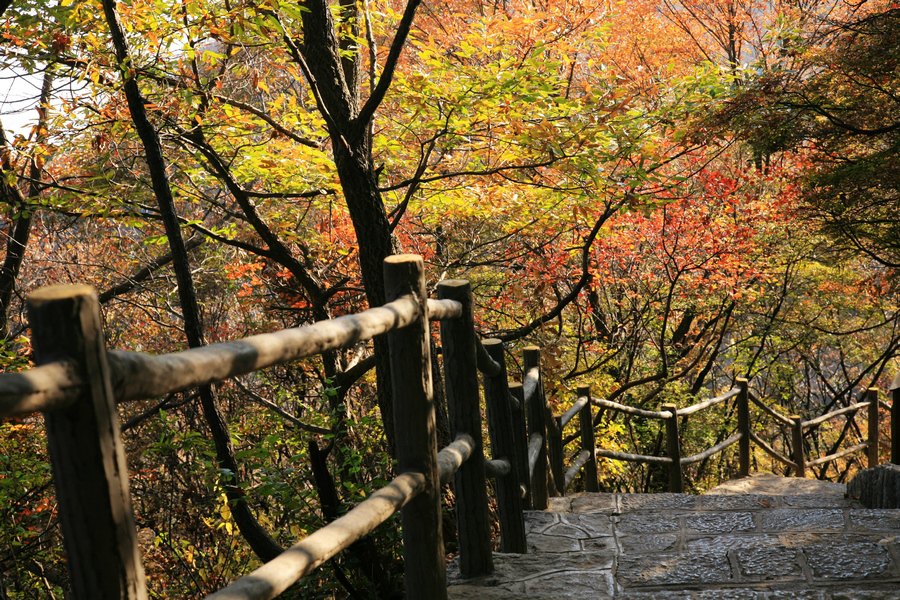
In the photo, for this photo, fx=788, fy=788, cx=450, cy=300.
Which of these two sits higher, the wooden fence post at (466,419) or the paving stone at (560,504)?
the wooden fence post at (466,419)

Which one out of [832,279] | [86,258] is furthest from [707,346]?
[86,258]

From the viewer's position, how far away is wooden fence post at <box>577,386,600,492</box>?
6.46 m

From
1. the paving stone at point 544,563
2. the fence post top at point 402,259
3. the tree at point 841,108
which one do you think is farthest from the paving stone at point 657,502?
the tree at point 841,108

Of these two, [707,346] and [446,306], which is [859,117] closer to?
[446,306]

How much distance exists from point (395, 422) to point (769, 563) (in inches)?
74.2

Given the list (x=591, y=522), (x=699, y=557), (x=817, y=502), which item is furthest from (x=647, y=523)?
(x=817, y=502)

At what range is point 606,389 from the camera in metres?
11.5

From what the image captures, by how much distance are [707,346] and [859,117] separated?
7149mm

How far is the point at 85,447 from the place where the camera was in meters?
1.20

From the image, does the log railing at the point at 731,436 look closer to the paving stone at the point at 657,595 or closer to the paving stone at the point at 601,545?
the paving stone at the point at 601,545

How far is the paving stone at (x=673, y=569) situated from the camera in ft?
10.8

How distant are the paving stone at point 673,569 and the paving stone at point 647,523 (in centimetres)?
45

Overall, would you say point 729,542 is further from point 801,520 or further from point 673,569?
point 801,520

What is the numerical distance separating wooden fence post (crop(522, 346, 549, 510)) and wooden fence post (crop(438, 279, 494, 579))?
4.19 feet
